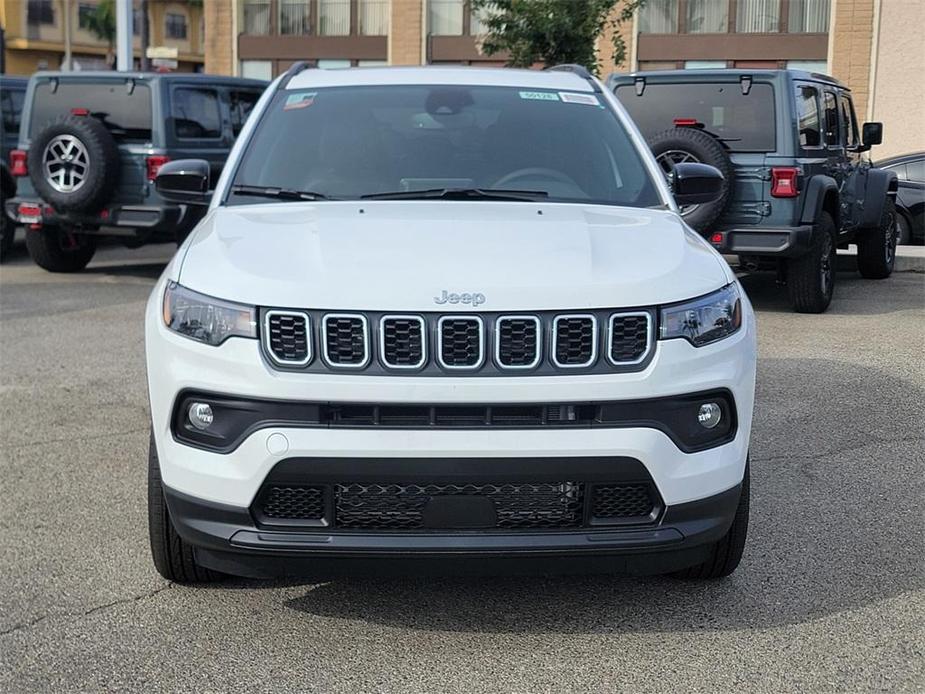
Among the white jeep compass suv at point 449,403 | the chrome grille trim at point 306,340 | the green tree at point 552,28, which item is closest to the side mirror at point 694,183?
the white jeep compass suv at point 449,403

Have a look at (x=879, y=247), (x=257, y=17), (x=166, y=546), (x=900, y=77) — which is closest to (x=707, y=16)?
(x=900, y=77)

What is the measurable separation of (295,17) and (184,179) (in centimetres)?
2528

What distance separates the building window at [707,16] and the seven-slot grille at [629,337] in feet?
76.3

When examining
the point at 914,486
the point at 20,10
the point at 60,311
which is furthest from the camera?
the point at 20,10

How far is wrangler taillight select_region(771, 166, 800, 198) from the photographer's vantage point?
9547 millimetres

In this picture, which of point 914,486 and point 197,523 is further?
point 914,486

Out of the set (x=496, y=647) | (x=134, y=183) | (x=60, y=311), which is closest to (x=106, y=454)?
(x=496, y=647)

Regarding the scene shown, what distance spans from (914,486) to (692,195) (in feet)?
5.30

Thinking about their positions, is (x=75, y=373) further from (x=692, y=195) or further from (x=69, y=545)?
(x=692, y=195)

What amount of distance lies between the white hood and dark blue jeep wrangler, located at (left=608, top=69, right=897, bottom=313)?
5419mm

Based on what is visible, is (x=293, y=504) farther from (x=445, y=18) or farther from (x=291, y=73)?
(x=445, y=18)

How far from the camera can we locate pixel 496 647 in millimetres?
3615

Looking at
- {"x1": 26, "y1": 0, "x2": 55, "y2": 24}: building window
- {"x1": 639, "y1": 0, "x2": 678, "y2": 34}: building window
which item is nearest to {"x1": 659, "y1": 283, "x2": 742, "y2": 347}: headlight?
{"x1": 639, "y1": 0, "x2": 678, "y2": 34}: building window

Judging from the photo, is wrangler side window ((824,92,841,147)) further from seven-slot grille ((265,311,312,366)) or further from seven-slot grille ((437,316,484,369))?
seven-slot grille ((265,311,312,366))
